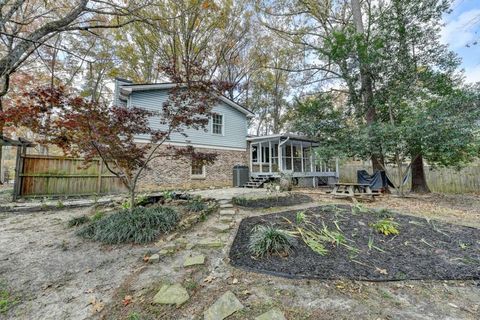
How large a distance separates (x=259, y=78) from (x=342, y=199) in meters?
14.5

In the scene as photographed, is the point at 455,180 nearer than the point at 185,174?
No

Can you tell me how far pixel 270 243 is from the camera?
10.3ft

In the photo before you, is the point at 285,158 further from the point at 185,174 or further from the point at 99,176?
the point at 99,176

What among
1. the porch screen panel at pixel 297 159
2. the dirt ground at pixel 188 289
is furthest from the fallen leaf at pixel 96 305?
the porch screen panel at pixel 297 159

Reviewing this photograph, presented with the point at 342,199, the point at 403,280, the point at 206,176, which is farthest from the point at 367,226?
the point at 206,176

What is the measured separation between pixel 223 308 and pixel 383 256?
7.93 ft

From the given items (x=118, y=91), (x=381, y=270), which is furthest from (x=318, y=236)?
(x=118, y=91)

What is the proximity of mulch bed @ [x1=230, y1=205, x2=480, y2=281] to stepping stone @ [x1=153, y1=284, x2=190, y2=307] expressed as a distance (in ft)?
2.68

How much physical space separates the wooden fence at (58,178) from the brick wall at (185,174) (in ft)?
4.60

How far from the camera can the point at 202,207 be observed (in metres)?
5.40

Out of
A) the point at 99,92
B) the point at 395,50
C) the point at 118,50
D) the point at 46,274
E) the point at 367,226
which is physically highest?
the point at 118,50

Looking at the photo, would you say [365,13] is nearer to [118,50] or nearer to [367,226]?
[367,226]

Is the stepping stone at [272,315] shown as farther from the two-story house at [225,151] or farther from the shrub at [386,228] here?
the two-story house at [225,151]

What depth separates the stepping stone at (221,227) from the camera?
13.7 feet
